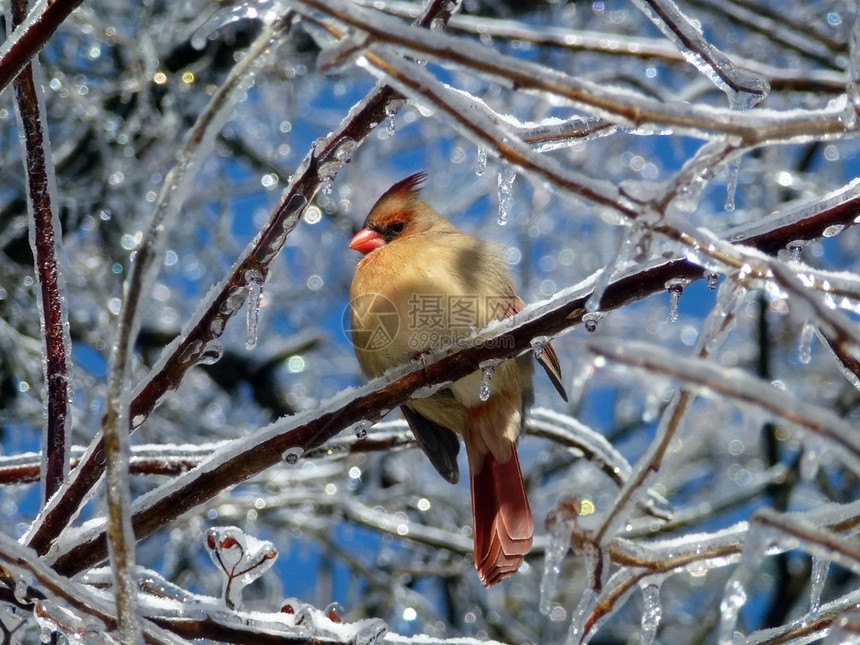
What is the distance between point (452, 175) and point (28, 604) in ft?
18.4

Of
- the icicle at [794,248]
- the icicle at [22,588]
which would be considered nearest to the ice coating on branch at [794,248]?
the icicle at [794,248]

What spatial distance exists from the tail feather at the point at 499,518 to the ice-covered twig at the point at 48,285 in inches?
53.0

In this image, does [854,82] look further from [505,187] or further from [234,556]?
[234,556]

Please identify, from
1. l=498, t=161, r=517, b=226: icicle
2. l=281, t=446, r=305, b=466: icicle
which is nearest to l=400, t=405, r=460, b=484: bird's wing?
l=498, t=161, r=517, b=226: icicle

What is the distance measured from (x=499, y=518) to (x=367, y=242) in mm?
1185

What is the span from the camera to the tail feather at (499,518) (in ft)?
9.91

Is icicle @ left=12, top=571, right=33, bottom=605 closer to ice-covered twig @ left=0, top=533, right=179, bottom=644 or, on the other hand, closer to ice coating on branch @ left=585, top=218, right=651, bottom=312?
ice-covered twig @ left=0, top=533, right=179, bottom=644

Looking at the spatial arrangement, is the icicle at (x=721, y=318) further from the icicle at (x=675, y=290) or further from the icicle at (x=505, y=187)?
the icicle at (x=505, y=187)

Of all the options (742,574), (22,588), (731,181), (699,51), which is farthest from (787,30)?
(22,588)

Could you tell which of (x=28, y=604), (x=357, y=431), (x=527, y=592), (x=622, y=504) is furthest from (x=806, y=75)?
(x=527, y=592)

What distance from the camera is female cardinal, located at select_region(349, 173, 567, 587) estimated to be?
3.08m

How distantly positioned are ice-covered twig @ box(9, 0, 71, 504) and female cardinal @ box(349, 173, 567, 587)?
1248 millimetres

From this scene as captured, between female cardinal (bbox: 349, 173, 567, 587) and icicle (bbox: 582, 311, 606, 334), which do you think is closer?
icicle (bbox: 582, 311, 606, 334)

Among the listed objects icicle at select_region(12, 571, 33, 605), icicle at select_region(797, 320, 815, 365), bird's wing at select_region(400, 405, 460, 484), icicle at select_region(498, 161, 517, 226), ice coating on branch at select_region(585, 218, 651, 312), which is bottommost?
icicle at select_region(12, 571, 33, 605)
